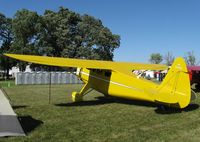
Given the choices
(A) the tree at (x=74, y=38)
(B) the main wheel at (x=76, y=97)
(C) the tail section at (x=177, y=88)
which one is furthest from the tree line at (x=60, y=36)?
(C) the tail section at (x=177, y=88)

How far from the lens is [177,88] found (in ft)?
36.9

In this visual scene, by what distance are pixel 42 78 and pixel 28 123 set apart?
913 inches

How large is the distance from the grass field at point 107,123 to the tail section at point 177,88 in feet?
1.85

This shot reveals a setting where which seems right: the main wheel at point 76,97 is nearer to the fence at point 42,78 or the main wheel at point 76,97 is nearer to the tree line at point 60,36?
the fence at point 42,78

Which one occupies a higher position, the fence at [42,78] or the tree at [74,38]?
the tree at [74,38]

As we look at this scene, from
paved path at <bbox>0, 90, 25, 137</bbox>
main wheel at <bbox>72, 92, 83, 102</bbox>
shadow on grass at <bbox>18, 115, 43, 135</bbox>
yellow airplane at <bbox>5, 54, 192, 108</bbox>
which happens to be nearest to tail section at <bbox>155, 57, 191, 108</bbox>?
yellow airplane at <bbox>5, 54, 192, 108</bbox>

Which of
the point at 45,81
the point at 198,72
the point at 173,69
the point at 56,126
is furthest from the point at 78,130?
the point at 45,81

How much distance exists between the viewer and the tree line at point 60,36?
5362cm

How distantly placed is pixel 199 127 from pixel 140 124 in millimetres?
1816

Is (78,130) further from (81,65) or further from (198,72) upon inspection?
(198,72)

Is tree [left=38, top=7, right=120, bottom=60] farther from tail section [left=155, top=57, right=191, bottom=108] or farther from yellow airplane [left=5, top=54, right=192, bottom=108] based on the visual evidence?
tail section [left=155, top=57, right=191, bottom=108]

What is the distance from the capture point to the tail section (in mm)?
11078

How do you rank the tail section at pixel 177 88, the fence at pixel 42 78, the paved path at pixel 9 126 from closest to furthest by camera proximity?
the paved path at pixel 9 126 < the tail section at pixel 177 88 < the fence at pixel 42 78

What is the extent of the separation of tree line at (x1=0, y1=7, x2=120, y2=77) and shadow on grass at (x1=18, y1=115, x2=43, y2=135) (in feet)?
139
